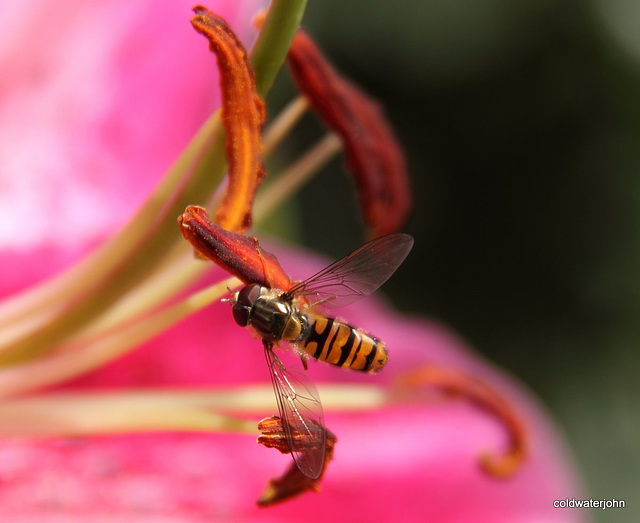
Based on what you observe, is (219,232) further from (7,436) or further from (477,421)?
(477,421)

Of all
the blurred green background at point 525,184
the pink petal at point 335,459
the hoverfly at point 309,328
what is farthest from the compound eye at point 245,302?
the blurred green background at point 525,184

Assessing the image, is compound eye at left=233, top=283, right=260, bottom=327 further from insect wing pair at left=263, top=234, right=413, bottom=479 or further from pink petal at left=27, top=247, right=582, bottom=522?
pink petal at left=27, top=247, right=582, bottom=522

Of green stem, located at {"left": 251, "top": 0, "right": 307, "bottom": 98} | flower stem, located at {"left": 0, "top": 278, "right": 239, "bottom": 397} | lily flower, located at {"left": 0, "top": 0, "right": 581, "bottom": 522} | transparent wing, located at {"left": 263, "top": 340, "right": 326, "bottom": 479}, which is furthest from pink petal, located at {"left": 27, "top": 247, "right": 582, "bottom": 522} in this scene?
green stem, located at {"left": 251, "top": 0, "right": 307, "bottom": 98}


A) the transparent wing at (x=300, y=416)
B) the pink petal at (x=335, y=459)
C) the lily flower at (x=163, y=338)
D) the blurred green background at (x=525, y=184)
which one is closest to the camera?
the transparent wing at (x=300, y=416)

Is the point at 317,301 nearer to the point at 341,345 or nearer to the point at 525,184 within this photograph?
the point at 341,345

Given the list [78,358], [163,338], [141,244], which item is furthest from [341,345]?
[163,338]

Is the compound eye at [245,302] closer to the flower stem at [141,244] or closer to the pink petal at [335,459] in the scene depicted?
the flower stem at [141,244]

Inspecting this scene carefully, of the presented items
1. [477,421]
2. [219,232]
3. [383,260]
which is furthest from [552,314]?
[219,232]
